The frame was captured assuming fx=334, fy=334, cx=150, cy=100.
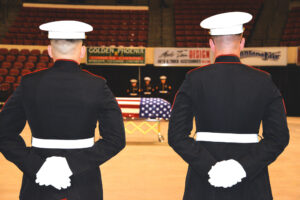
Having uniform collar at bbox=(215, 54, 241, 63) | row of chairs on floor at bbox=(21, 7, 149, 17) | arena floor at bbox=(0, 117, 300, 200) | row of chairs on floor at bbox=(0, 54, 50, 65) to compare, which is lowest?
arena floor at bbox=(0, 117, 300, 200)

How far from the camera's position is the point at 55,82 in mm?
1642

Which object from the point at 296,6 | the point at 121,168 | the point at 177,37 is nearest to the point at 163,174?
the point at 121,168

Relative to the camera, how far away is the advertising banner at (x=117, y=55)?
1357 cm

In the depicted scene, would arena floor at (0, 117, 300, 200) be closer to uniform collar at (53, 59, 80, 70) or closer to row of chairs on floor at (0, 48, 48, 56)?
uniform collar at (53, 59, 80, 70)

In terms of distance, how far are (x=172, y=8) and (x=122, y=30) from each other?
4.21m

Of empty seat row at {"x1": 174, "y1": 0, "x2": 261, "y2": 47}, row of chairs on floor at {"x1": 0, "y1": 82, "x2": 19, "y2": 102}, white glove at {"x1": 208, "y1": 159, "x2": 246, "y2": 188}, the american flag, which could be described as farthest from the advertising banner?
white glove at {"x1": 208, "y1": 159, "x2": 246, "y2": 188}

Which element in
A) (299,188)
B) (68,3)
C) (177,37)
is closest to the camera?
(299,188)

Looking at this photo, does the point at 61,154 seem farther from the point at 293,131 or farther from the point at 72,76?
the point at 293,131

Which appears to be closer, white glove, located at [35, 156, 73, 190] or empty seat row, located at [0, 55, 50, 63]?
white glove, located at [35, 156, 73, 190]

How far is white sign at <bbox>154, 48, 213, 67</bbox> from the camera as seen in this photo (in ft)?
44.3

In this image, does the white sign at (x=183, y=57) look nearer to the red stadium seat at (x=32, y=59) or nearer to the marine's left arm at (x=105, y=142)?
the red stadium seat at (x=32, y=59)

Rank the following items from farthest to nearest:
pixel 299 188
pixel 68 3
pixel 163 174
Result: pixel 68 3 < pixel 163 174 < pixel 299 188

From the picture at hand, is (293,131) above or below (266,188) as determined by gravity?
below

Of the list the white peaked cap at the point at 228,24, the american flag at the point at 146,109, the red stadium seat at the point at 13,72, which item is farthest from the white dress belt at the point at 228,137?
the red stadium seat at the point at 13,72
